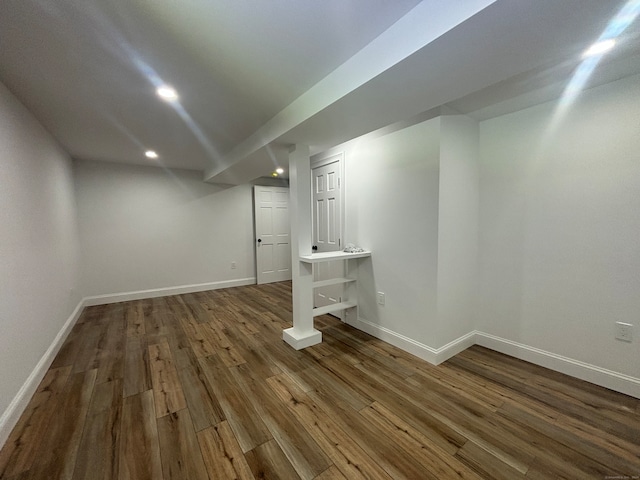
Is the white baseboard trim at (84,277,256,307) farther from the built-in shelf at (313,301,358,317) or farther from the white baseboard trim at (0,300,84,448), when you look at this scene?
the built-in shelf at (313,301,358,317)

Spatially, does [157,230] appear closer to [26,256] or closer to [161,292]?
[161,292]

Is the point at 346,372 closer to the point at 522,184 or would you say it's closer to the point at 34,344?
the point at 522,184

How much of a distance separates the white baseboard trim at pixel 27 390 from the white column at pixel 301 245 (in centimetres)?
197

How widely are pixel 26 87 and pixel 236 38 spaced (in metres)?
1.78

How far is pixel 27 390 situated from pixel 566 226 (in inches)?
173

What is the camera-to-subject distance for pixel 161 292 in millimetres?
4590

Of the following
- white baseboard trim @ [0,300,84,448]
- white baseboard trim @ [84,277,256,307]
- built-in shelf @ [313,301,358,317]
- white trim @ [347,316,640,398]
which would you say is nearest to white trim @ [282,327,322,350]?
built-in shelf @ [313,301,358,317]

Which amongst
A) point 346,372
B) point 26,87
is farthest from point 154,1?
point 346,372

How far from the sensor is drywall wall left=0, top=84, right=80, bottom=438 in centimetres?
168

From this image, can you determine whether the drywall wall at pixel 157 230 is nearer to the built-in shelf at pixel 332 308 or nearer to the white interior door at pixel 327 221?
the white interior door at pixel 327 221

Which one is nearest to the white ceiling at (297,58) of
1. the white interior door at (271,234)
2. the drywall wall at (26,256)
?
the drywall wall at (26,256)

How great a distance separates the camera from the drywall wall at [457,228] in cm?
228

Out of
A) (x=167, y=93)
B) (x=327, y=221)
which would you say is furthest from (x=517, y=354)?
(x=167, y=93)

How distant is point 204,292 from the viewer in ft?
16.0
